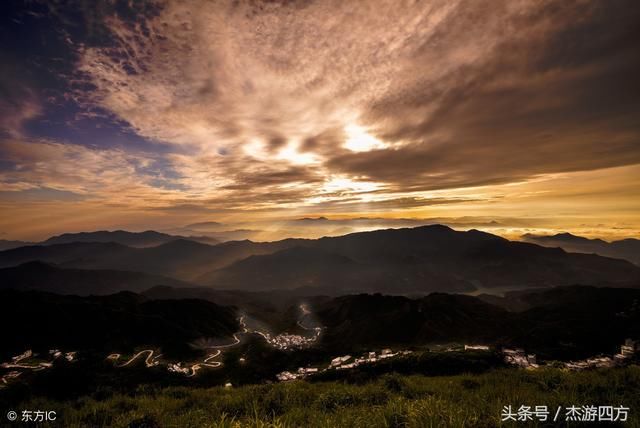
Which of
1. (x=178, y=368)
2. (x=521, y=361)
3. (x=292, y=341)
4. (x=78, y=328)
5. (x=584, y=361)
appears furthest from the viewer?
(x=292, y=341)

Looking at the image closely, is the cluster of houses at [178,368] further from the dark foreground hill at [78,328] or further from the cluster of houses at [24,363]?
the cluster of houses at [24,363]

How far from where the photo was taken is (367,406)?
28.1ft

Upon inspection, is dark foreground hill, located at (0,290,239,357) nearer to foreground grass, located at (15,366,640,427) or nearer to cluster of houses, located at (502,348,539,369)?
cluster of houses, located at (502,348,539,369)

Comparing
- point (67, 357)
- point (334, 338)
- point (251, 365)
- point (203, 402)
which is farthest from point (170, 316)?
point (203, 402)

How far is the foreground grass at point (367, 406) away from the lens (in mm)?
5629

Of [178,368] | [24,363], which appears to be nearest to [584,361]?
[178,368]

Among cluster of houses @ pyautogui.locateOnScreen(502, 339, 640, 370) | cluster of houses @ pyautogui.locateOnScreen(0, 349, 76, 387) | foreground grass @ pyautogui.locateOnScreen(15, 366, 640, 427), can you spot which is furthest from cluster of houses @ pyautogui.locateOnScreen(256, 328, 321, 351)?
foreground grass @ pyautogui.locateOnScreen(15, 366, 640, 427)

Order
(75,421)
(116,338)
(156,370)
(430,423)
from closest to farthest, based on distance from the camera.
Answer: (430,423)
(75,421)
(156,370)
(116,338)

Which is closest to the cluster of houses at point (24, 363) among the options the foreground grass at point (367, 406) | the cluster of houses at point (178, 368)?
the cluster of houses at point (178, 368)

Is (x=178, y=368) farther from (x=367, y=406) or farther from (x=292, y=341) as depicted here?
(x=367, y=406)

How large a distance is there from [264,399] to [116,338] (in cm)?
16767

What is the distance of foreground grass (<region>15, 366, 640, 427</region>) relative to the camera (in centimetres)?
563

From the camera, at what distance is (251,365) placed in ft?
398

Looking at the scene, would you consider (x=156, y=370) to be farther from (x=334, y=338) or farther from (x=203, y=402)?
(x=334, y=338)
